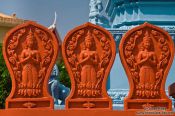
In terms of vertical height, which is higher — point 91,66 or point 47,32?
point 47,32

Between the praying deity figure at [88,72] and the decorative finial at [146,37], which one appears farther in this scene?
the decorative finial at [146,37]

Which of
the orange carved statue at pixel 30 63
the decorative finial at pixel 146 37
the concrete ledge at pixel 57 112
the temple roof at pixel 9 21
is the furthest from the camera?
the temple roof at pixel 9 21

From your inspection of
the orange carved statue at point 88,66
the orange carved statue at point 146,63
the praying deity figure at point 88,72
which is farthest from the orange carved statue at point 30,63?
the orange carved statue at point 146,63

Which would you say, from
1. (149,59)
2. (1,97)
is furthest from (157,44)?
(1,97)

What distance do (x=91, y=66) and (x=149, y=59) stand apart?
29.1 inches

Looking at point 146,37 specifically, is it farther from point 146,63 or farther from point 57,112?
point 57,112

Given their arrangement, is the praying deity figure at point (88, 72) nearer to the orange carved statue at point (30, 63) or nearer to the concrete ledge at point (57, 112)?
the concrete ledge at point (57, 112)

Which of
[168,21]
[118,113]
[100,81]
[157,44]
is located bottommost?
[118,113]

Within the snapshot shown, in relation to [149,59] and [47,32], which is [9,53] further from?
[149,59]

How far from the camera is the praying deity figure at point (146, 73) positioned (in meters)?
6.22

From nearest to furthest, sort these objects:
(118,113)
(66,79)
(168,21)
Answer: (118,113)
(168,21)
(66,79)

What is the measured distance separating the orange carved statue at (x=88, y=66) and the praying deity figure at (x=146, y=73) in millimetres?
379

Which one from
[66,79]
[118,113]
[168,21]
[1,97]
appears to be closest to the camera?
[118,113]

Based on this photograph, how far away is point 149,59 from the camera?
20.4 feet
